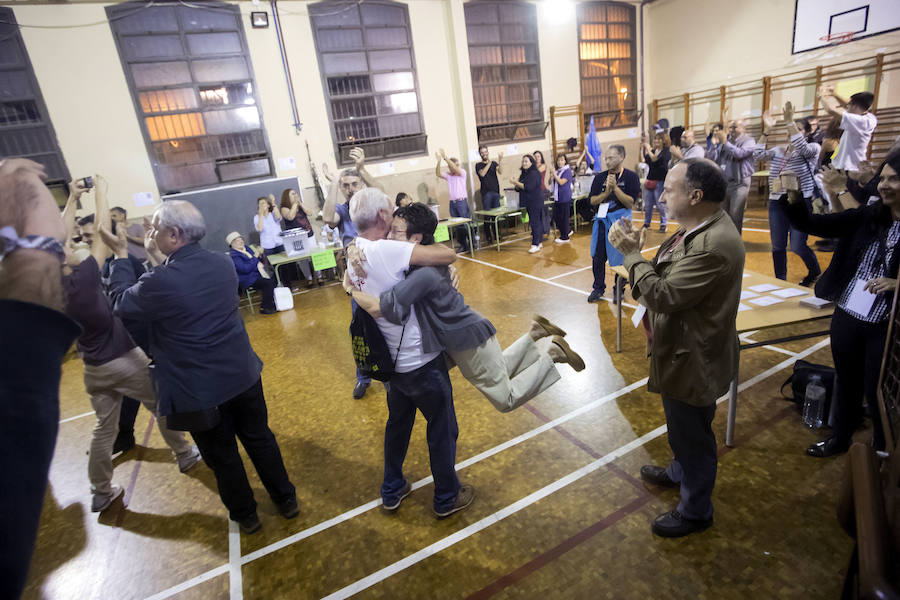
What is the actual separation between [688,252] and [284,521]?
2608mm

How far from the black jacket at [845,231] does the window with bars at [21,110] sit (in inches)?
398

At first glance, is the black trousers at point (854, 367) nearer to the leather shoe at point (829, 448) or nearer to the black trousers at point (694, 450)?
the leather shoe at point (829, 448)

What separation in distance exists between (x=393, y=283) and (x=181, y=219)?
1023 mm

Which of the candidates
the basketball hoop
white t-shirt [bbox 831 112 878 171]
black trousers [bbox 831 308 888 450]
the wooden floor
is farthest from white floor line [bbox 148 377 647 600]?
the basketball hoop

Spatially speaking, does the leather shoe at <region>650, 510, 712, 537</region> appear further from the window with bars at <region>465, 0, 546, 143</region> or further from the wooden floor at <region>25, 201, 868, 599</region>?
the window with bars at <region>465, 0, 546, 143</region>

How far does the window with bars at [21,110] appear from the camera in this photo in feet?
23.9

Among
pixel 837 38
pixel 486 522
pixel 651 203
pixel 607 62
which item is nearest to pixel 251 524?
pixel 486 522

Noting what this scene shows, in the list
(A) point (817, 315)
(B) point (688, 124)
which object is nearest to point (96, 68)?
(A) point (817, 315)

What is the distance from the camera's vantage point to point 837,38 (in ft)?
30.7

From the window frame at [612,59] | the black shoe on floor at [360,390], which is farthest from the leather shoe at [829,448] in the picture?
the window frame at [612,59]

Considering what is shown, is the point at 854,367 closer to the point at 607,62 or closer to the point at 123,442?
the point at 123,442

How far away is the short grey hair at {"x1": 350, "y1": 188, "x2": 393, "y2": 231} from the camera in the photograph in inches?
87.0

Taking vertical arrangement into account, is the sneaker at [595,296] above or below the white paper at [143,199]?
below

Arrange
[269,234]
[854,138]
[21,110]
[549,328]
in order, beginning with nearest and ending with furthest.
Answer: [549,328] < [854,138] < [21,110] < [269,234]
